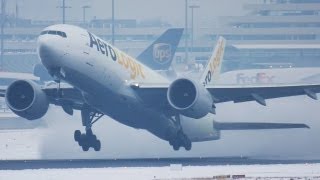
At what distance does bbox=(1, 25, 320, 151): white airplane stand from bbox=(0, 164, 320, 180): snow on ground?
508cm

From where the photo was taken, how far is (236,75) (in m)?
95.4

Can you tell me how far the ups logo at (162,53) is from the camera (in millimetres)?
78625

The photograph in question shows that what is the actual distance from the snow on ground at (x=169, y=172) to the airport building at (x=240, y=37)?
6347 centimetres

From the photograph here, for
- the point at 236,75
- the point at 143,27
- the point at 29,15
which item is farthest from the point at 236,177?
the point at 29,15

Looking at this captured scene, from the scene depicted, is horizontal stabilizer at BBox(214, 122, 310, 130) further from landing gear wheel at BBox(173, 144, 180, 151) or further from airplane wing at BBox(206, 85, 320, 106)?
landing gear wheel at BBox(173, 144, 180, 151)

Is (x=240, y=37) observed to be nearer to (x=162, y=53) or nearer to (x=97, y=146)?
(x=162, y=53)

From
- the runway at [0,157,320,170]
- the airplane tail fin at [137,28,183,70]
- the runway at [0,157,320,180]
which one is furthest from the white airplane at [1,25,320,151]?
the airplane tail fin at [137,28,183,70]

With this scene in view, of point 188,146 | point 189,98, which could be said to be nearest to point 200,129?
point 188,146

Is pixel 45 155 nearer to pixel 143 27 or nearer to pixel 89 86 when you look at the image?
pixel 89 86

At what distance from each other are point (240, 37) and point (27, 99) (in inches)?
3562

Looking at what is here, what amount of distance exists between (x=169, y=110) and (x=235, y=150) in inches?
244

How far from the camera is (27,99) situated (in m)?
47.8

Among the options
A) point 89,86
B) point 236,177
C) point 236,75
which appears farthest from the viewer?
point 236,75

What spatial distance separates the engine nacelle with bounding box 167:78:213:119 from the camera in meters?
46.0
